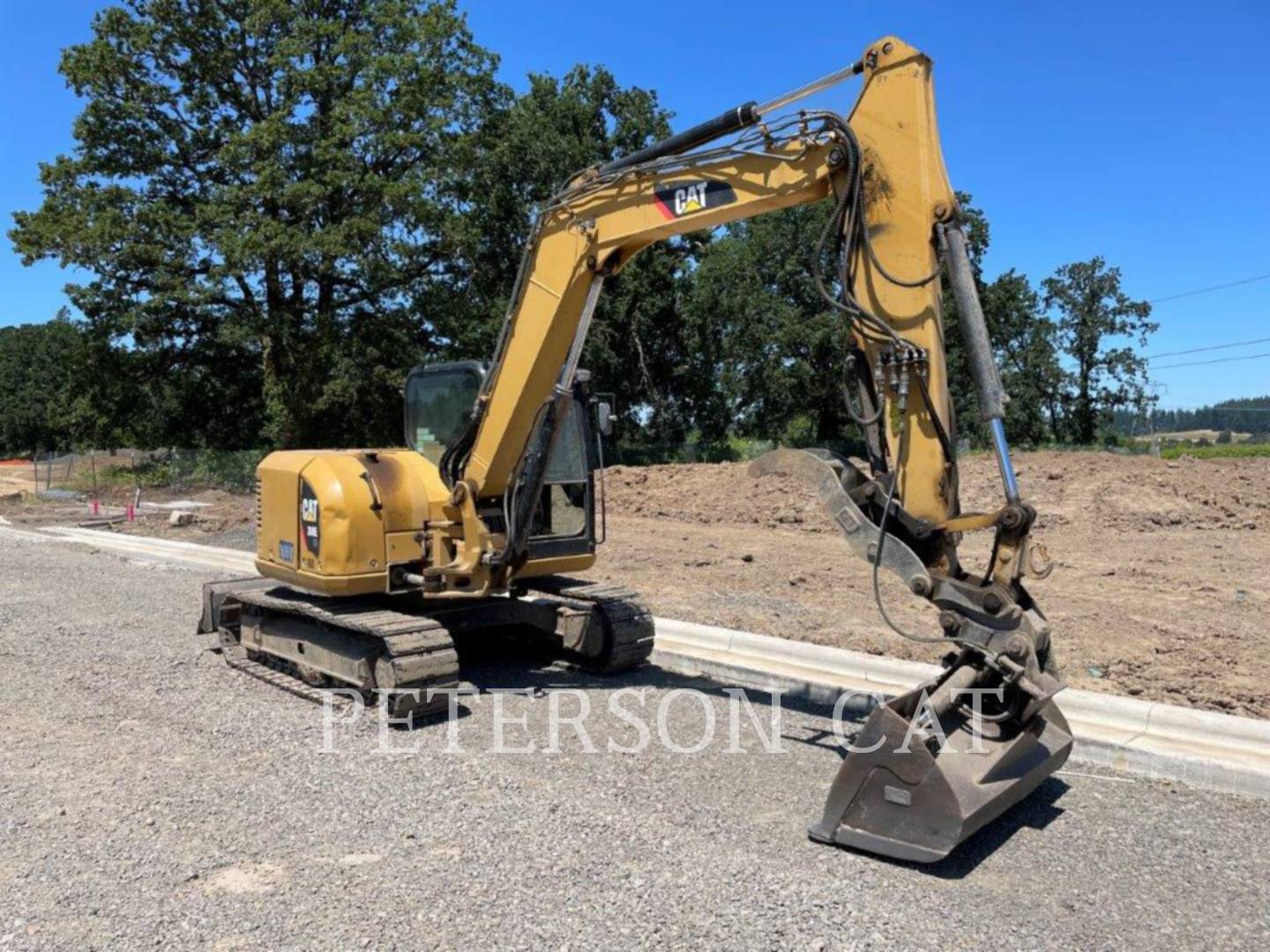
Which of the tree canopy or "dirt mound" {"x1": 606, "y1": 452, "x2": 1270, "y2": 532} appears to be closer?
"dirt mound" {"x1": 606, "y1": 452, "x2": 1270, "y2": 532}

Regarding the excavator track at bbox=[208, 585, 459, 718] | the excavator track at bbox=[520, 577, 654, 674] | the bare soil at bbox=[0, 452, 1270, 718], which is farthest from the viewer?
the bare soil at bbox=[0, 452, 1270, 718]

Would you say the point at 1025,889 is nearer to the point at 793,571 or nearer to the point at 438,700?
the point at 438,700

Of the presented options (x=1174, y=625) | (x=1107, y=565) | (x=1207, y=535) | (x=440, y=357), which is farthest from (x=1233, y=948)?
(x=440, y=357)

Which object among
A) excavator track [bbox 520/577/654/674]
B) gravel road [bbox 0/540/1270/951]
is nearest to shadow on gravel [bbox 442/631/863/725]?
excavator track [bbox 520/577/654/674]

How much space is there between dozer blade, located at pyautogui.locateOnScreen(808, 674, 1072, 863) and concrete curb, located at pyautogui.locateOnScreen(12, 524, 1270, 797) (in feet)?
3.93

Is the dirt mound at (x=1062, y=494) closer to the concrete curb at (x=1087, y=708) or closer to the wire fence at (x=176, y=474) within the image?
the concrete curb at (x=1087, y=708)

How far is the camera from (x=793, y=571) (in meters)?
12.5

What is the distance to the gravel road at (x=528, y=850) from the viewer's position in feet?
12.1

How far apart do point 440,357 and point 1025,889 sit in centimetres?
2867

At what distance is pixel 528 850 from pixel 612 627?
2997mm

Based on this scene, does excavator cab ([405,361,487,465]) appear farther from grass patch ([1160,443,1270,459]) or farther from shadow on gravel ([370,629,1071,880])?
grass patch ([1160,443,1270,459])

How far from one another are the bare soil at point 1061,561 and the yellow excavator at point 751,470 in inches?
103

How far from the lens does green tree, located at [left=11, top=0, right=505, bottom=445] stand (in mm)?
26953

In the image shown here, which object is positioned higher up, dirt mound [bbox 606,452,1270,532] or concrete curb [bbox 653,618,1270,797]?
dirt mound [bbox 606,452,1270,532]
